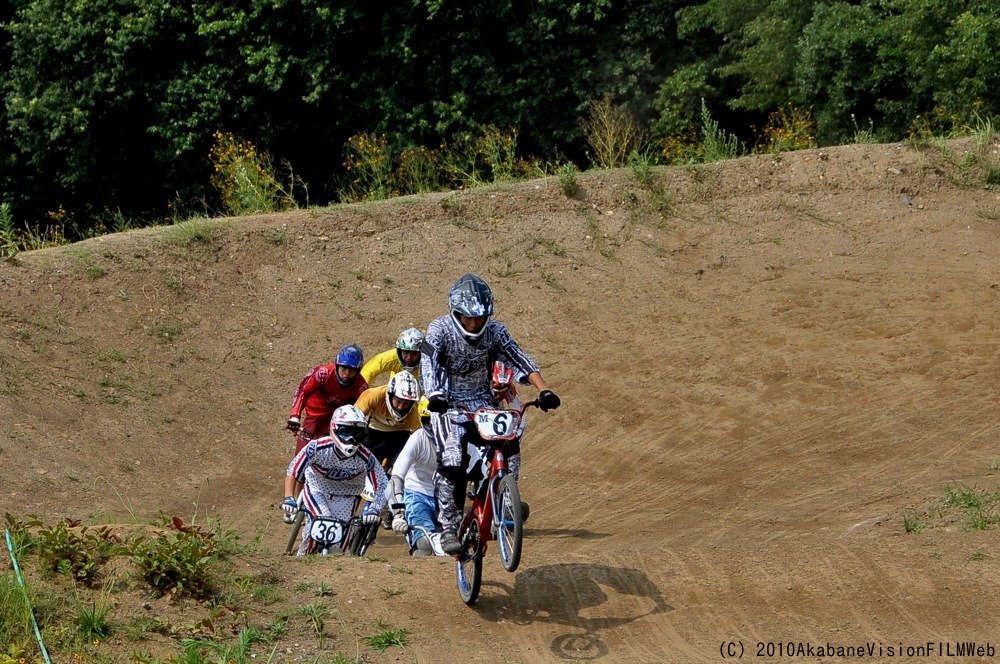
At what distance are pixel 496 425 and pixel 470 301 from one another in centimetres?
90

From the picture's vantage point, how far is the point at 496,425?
713cm

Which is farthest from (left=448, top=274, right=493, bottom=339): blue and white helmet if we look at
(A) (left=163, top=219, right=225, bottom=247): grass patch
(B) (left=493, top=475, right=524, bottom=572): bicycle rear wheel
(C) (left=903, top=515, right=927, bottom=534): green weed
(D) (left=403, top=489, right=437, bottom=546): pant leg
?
(A) (left=163, top=219, right=225, bottom=247): grass patch

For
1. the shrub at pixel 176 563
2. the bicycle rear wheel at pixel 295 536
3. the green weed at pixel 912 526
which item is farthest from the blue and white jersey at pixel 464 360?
the green weed at pixel 912 526

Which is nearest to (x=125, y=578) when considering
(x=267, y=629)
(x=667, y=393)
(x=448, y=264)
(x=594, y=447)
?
(x=267, y=629)

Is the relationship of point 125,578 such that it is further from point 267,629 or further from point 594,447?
point 594,447

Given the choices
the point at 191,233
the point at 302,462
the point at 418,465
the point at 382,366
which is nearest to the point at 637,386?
the point at 382,366

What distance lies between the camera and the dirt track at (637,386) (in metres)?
7.23

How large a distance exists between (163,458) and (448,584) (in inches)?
243

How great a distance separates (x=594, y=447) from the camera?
12.7 meters

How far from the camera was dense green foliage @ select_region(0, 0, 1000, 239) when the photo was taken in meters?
23.3

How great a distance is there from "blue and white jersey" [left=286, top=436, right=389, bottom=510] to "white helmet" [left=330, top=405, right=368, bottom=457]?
0.42 feet

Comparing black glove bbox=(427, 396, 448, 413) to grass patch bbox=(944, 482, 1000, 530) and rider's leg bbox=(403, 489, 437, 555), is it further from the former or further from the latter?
grass patch bbox=(944, 482, 1000, 530)

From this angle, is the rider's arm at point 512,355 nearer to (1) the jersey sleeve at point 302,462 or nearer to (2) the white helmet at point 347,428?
(2) the white helmet at point 347,428

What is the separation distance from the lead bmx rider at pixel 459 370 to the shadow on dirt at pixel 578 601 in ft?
1.97
